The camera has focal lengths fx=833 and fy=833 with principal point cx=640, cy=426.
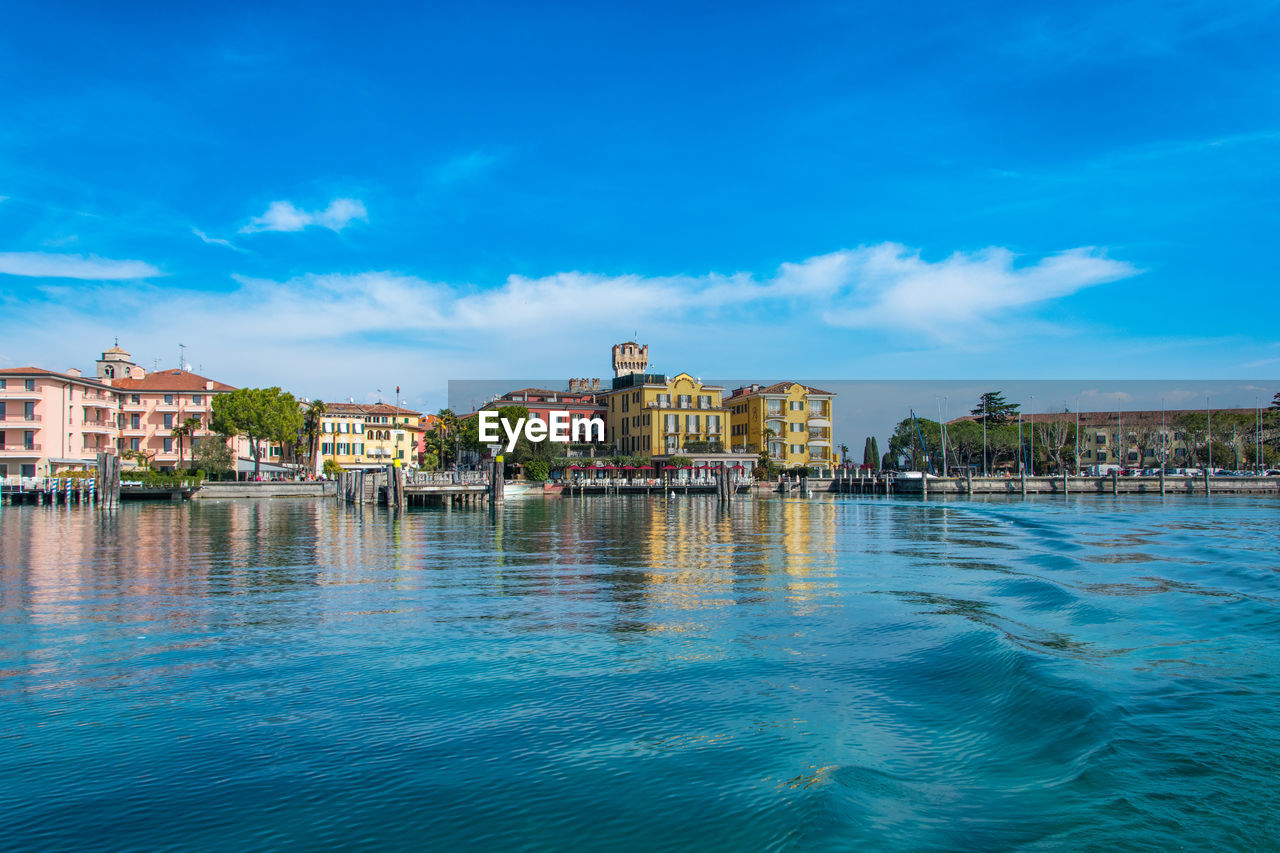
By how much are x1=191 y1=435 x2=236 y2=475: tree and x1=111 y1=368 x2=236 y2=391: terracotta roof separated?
37.5ft

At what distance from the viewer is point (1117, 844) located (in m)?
6.57

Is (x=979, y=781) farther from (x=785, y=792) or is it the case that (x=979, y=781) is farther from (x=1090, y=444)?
(x=1090, y=444)

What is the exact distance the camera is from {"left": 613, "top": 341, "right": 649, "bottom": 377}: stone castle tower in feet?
413

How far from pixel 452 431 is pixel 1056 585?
8951 cm

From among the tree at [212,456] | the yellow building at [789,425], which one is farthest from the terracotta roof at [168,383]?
the yellow building at [789,425]

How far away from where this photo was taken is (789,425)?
95.3m

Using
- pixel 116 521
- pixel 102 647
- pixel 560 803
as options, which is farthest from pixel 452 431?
pixel 560 803

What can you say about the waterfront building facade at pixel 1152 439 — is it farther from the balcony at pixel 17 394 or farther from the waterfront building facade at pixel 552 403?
the balcony at pixel 17 394

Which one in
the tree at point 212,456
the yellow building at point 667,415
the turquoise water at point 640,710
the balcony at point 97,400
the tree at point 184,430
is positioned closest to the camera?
the turquoise water at point 640,710

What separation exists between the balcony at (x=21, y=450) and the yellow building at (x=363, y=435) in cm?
3331

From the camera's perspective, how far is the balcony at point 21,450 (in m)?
68.9

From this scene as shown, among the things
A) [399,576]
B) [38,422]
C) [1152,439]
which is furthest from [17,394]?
[1152,439]

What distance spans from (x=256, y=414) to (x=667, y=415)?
40.7 m

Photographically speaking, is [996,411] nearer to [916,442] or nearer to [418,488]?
[916,442]
